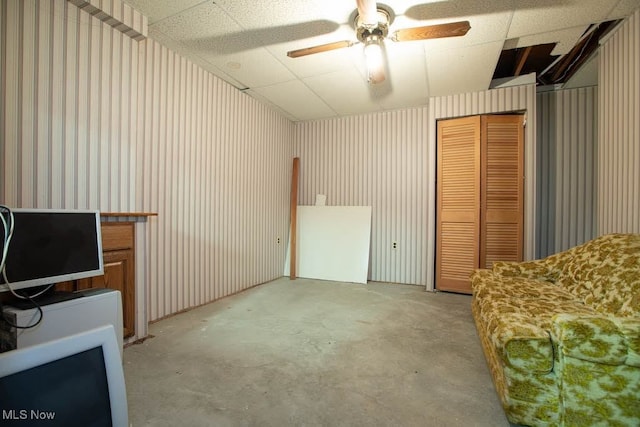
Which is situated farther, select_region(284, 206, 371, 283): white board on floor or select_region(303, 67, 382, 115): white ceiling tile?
select_region(284, 206, 371, 283): white board on floor

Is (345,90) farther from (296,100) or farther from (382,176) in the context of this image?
(382,176)

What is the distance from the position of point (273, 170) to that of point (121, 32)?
239cm

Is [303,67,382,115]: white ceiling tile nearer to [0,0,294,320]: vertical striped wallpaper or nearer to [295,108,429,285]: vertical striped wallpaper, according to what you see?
[295,108,429,285]: vertical striped wallpaper

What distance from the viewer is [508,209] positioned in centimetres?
350

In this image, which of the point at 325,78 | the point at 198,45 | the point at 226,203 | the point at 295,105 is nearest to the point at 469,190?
the point at 325,78

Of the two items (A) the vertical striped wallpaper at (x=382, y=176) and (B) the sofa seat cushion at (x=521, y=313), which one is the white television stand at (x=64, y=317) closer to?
(B) the sofa seat cushion at (x=521, y=313)

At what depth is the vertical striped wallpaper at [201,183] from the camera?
2652 mm

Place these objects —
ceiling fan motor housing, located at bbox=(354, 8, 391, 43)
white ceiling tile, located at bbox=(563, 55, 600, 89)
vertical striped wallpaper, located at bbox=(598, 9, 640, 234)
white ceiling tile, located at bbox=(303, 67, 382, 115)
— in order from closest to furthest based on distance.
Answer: ceiling fan motor housing, located at bbox=(354, 8, 391, 43)
vertical striped wallpaper, located at bbox=(598, 9, 640, 234)
white ceiling tile, located at bbox=(563, 55, 600, 89)
white ceiling tile, located at bbox=(303, 67, 382, 115)

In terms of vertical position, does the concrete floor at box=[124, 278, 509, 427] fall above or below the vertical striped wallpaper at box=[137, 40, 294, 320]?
below

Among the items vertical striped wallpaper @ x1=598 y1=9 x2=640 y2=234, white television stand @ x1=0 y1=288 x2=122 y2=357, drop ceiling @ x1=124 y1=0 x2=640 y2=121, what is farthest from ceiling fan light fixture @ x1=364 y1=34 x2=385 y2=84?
white television stand @ x1=0 y1=288 x2=122 y2=357

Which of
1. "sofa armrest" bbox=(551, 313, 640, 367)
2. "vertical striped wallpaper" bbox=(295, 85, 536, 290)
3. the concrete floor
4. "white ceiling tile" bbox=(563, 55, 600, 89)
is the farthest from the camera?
"vertical striped wallpaper" bbox=(295, 85, 536, 290)

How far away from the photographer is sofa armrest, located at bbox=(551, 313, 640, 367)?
3.96 feet

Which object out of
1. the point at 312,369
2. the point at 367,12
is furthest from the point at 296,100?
the point at 312,369

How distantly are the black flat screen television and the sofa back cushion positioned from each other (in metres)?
2.98
